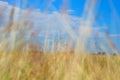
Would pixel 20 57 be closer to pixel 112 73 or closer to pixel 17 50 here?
pixel 17 50

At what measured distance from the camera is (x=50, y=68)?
10.4 feet

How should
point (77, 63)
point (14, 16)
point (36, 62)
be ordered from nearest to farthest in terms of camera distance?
point (77, 63) < point (36, 62) < point (14, 16)

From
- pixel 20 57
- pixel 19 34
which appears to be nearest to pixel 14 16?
pixel 19 34

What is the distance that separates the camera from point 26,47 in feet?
11.2

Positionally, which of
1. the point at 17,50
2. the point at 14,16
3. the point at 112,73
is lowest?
the point at 112,73

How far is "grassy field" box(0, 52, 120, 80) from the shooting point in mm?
2910

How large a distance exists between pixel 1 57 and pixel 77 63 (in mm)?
678

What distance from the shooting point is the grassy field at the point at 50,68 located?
2.91 m

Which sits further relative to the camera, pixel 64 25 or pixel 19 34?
pixel 19 34

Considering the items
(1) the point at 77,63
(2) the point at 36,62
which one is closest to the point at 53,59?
(2) the point at 36,62

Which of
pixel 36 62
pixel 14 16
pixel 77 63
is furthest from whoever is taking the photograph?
pixel 14 16

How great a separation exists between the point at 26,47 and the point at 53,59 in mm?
286

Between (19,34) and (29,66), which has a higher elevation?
(19,34)

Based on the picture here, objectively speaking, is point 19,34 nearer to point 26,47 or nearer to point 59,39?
point 26,47
